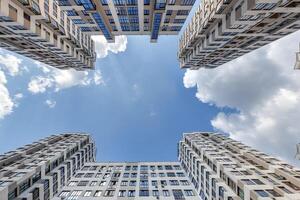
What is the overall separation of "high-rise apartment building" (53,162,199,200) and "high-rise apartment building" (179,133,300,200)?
14.7 ft

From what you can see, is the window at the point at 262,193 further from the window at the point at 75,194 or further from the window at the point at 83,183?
the window at the point at 83,183

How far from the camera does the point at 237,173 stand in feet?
139

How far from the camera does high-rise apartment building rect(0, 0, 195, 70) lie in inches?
1422

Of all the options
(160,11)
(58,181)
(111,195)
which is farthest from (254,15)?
(58,181)

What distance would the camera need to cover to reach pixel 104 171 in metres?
69.1

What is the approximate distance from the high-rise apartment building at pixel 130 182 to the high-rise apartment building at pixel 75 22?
104 feet

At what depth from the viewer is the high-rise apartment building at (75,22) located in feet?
119

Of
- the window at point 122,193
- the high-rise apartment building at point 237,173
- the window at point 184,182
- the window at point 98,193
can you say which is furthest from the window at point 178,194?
the window at point 98,193

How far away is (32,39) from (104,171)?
41077mm

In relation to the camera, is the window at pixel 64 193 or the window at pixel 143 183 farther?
the window at pixel 143 183

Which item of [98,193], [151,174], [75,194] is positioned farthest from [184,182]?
[75,194]

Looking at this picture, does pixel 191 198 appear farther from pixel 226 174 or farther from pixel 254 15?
pixel 254 15

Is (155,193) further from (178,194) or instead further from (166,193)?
(178,194)

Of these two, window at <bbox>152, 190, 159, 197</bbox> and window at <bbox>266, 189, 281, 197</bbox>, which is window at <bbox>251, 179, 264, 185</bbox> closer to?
window at <bbox>266, 189, 281, 197</bbox>
